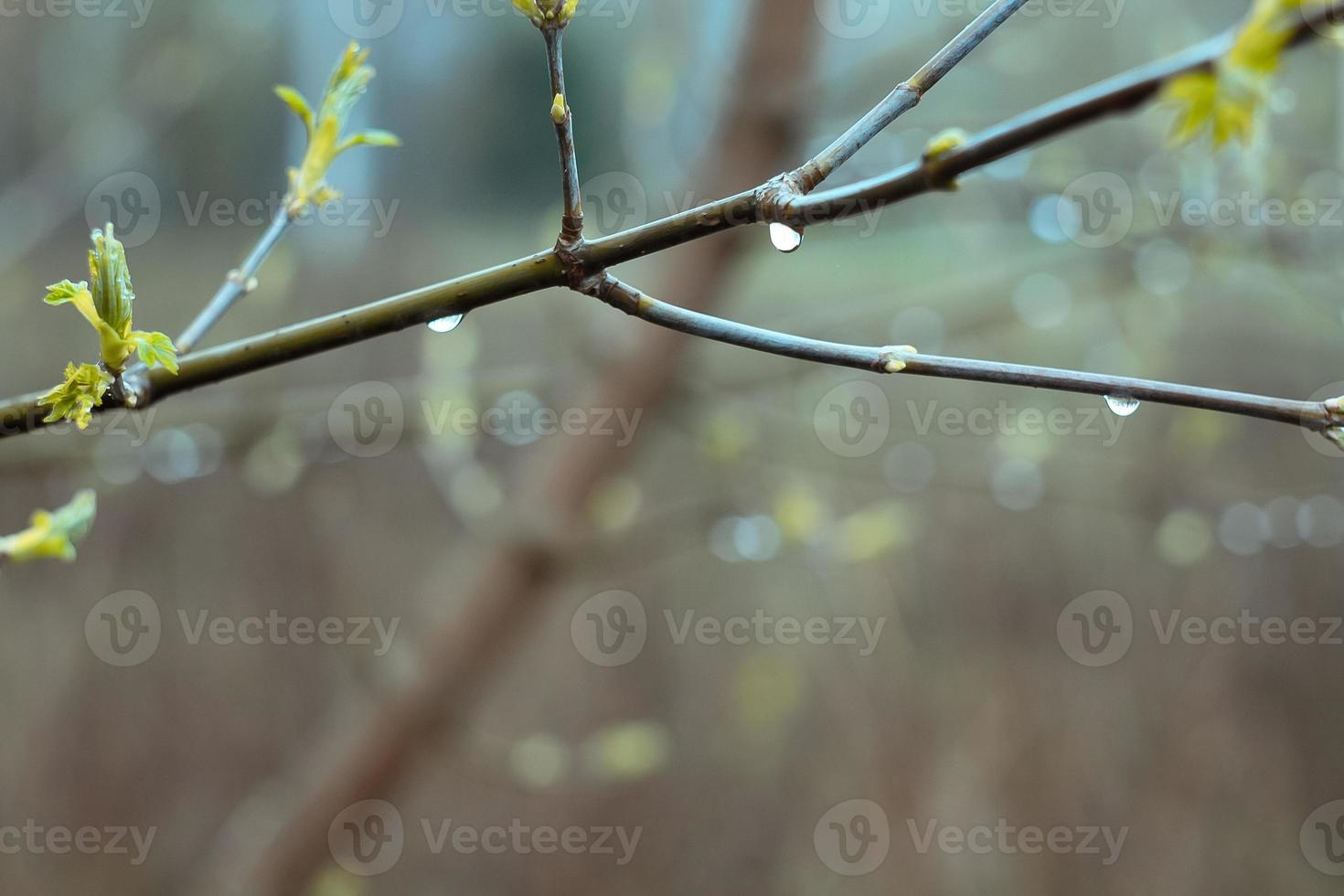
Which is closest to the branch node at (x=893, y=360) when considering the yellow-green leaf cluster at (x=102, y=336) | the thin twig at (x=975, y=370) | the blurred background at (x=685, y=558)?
the thin twig at (x=975, y=370)

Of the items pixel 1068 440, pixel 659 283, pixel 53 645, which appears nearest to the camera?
pixel 659 283

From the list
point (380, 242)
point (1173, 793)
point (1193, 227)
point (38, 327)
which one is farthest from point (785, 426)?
point (38, 327)

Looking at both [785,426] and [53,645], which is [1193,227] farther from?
[53,645]

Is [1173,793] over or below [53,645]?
over

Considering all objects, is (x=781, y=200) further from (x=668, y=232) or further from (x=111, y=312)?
(x=111, y=312)

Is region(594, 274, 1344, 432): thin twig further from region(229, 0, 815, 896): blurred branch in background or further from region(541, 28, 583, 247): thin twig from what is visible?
region(229, 0, 815, 896): blurred branch in background

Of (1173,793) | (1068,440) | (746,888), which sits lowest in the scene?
(746,888)

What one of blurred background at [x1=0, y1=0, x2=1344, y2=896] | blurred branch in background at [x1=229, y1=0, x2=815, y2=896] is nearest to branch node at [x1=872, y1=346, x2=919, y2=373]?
blurred branch in background at [x1=229, y1=0, x2=815, y2=896]
